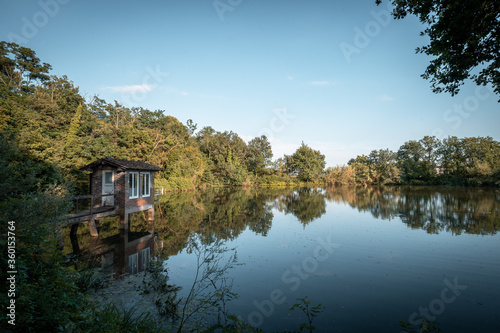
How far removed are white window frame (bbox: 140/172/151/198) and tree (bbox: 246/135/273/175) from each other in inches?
1795

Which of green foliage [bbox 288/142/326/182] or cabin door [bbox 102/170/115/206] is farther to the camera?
green foliage [bbox 288/142/326/182]

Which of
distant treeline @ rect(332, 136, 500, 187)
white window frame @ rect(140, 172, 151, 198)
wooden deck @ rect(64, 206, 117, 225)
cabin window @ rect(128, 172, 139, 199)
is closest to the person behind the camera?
wooden deck @ rect(64, 206, 117, 225)

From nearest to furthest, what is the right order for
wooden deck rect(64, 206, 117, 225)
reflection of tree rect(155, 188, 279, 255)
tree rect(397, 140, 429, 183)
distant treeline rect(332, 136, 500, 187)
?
wooden deck rect(64, 206, 117, 225)
reflection of tree rect(155, 188, 279, 255)
distant treeline rect(332, 136, 500, 187)
tree rect(397, 140, 429, 183)

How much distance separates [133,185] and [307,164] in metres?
52.6

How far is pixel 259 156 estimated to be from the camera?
200ft

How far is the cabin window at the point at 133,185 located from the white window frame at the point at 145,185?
20.7 inches

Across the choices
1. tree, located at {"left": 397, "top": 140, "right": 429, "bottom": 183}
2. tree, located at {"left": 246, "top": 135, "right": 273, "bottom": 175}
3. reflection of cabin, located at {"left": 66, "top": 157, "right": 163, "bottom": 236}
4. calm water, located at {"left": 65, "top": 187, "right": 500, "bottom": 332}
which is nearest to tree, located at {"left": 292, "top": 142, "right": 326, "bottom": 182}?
tree, located at {"left": 246, "top": 135, "right": 273, "bottom": 175}

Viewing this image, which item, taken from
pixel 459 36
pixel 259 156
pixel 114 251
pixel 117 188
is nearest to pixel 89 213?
pixel 117 188

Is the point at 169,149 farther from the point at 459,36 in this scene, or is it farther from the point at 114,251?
the point at 459,36

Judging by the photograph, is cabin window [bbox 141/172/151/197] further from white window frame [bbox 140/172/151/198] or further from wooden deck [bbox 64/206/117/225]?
wooden deck [bbox 64/206/117/225]

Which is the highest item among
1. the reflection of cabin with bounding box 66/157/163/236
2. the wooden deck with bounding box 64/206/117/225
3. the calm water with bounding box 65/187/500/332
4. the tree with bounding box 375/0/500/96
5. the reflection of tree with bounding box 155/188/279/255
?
the tree with bounding box 375/0/500/96

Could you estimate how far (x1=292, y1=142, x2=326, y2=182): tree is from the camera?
2424 inches

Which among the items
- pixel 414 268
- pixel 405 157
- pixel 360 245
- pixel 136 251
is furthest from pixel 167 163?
pixel 405 157

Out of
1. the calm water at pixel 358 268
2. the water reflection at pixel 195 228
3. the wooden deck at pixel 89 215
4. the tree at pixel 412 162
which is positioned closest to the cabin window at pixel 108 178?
the wooden deck at pixel 89 215
